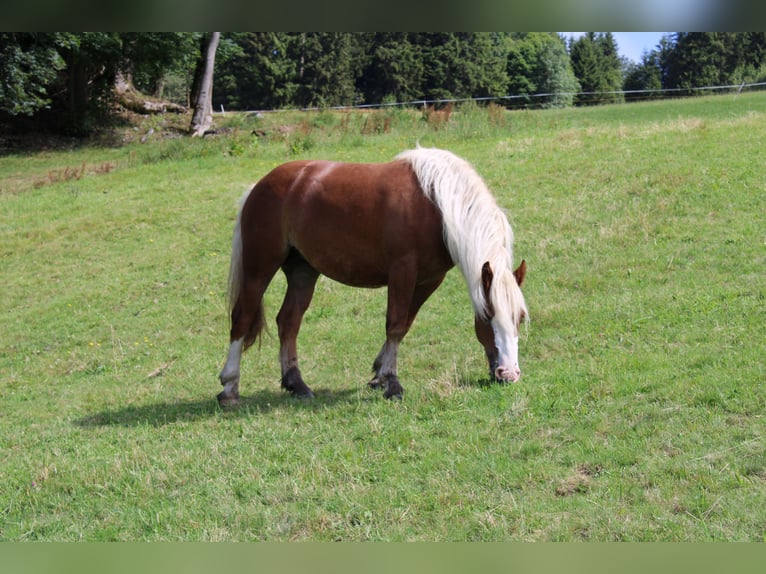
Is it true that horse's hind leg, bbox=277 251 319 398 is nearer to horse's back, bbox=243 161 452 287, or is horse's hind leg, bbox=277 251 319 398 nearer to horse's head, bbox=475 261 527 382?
horse's back, bbox=243 161 452 287

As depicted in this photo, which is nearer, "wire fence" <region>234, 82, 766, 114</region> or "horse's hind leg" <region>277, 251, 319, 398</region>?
"horse's hind leg" <region>277, 251, 319, 398</region>

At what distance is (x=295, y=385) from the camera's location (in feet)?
24.7

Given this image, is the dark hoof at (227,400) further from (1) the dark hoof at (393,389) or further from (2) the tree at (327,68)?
(2) the tree at (327,68)

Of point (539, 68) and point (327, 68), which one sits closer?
point (327, 68)

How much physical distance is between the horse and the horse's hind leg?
0.01 meters

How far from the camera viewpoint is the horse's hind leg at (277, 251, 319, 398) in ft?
24.8

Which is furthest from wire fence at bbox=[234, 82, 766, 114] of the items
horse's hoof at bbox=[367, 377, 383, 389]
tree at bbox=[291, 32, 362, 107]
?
horse's hoof at bbox=[367, 377, 383, 389]

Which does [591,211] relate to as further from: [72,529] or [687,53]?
[687,53]

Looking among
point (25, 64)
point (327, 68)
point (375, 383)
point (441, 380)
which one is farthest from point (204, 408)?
point (327, 68)

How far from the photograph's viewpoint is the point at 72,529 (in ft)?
14.5

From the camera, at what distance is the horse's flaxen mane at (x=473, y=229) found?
20.7 ft

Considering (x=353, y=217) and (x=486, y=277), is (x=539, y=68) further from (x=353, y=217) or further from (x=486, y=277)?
(x=486, y=277)

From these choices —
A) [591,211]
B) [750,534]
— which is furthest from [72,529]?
[591,211]

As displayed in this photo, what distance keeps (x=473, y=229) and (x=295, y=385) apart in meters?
2.44
